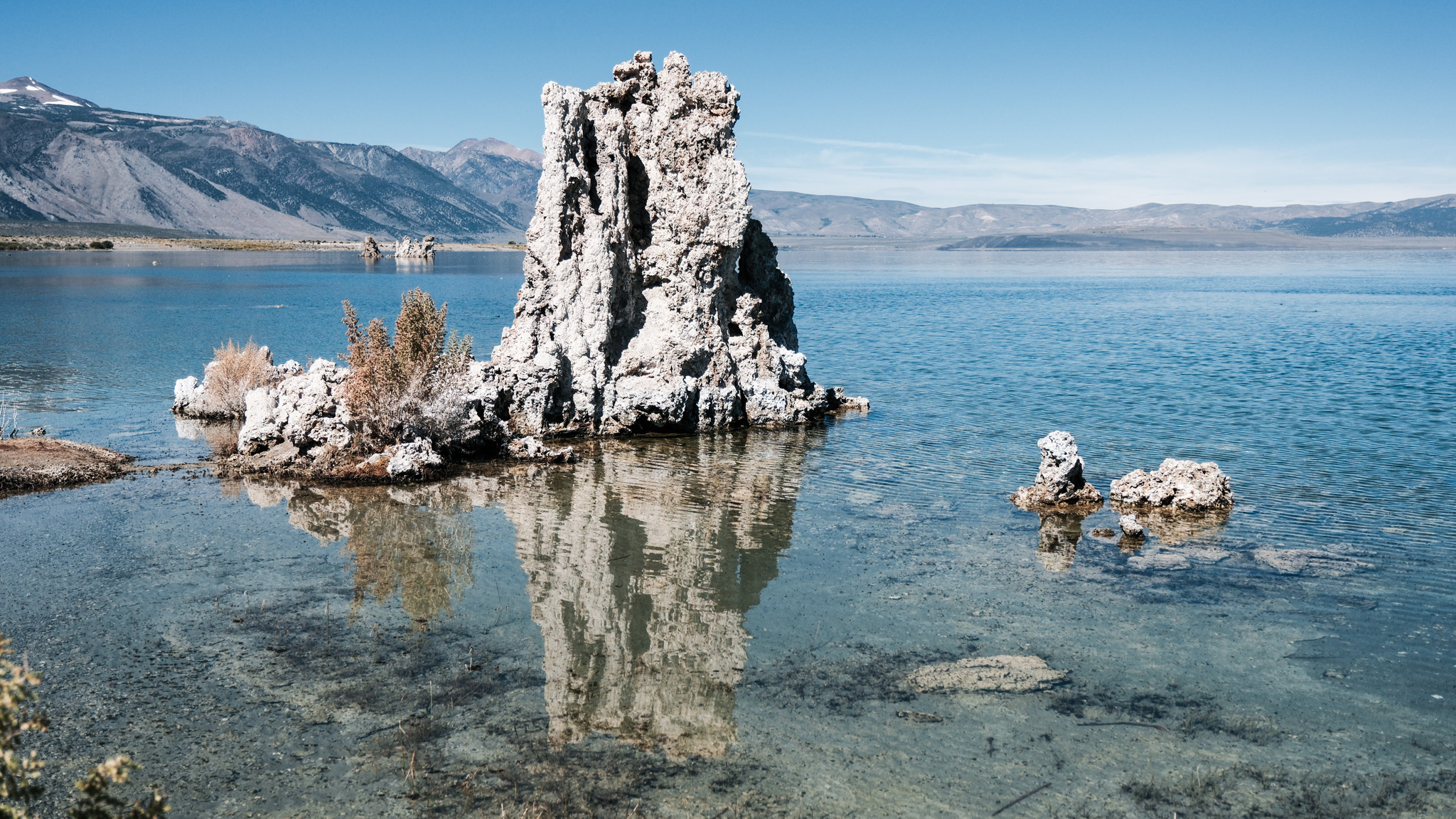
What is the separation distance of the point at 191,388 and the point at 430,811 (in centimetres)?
1637

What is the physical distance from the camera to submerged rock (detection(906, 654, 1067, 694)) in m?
7.55

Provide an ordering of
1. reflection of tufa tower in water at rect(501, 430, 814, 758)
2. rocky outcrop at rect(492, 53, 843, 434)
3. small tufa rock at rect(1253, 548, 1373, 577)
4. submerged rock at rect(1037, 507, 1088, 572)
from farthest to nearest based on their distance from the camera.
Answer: rocky outcrop at rect(492, 53, 843, 434), submerged rock at rect(1037, 507, 1088, 572), small tufa rock at rect(1253, 548, 1373, 577), reflection of tufa tower in water at rect(501, 430, 814, 758)

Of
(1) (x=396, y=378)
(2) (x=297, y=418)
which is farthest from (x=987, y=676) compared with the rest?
(2) (x=297, y=418)

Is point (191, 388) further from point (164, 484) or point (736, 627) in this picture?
point (736, 627)

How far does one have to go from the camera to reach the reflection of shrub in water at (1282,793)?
595 cm

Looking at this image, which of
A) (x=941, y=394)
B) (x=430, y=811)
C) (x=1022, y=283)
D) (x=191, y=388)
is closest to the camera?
(x=430, y=811)

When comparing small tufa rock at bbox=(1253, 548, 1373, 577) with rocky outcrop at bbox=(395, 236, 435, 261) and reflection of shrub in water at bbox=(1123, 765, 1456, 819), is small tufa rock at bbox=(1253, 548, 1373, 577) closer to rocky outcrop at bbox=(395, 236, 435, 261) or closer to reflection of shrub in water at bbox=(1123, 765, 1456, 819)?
reflection of shrub in water at bbox=(1123, 765, 1456, 819)

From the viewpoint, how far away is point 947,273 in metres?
111

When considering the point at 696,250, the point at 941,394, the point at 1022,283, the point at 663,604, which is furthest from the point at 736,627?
the point at 1022,283

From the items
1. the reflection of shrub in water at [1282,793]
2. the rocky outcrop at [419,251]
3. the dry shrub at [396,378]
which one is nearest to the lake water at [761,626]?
the reflection of shrub in water at [1282,793]

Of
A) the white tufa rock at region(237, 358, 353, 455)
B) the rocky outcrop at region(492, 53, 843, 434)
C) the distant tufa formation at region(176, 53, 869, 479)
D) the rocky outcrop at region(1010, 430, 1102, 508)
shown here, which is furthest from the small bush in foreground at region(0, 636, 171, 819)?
the rocky outcrop at region(492, 53, 843, 434)

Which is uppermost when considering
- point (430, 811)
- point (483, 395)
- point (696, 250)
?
point (696, 250)

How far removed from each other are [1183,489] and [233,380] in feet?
54.7

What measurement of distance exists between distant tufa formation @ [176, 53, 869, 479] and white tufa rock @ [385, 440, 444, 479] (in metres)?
1.07
